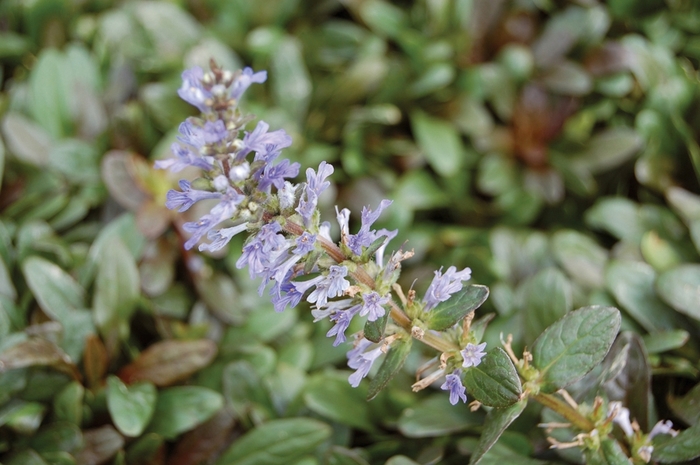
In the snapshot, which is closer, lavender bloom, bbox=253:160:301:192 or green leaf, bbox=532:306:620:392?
lavender bloom, bbox=253:160:301:192

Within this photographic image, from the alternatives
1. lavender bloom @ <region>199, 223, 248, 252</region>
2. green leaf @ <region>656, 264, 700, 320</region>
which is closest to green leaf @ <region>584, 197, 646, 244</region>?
green leaf @ <region>656, 264, 700, 320</region>

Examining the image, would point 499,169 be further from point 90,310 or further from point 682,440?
point 90,310

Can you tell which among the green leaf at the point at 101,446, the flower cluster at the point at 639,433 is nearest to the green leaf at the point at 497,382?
the flower cluster at the point at 639,433

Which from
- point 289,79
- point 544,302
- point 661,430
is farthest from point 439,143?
point 661,430

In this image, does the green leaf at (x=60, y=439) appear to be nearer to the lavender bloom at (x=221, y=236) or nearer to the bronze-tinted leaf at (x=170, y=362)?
the bronze-tinted leaf at (x=170, y=362)

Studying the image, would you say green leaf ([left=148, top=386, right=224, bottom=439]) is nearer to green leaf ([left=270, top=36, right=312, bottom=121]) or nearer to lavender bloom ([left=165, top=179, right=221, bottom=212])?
lavender bloom ([left=165, top=179, right=221, bottom=212])

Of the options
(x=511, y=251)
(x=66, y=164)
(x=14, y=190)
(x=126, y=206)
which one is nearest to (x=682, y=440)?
(x=511, y=251)

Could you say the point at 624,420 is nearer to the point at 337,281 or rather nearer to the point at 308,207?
the point at 337,281
